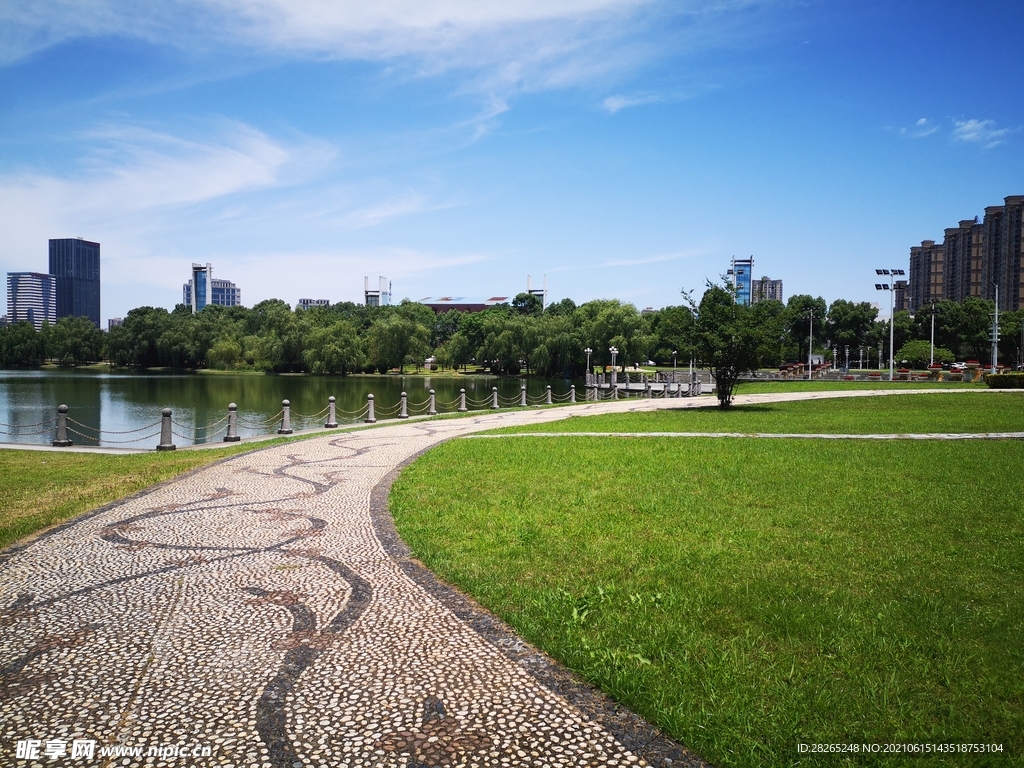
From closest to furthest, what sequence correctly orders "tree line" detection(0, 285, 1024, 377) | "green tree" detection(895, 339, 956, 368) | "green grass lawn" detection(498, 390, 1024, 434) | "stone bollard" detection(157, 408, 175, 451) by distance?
"stone bollard" detection(157, 408, 175, 451) → "green grass lawn" detection(498, 390, 1024, 434) → "green tree" detection(895, 339, 956, 368) → "tree line" detection(0, 285, 1024, 377)

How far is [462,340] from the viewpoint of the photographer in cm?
9050

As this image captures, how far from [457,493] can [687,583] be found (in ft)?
14.3

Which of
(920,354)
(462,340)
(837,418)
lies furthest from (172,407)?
(920,354)

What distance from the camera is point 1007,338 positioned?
8131 centimetres

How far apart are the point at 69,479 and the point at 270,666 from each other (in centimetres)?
900

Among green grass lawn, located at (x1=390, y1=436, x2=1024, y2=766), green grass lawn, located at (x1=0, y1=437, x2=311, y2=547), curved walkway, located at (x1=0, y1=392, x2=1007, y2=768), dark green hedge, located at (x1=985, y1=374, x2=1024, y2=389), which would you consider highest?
dark green hedge, located at (x1=985, y1=374, x2=1024, y2=389)

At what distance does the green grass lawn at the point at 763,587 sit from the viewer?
3.62 metres

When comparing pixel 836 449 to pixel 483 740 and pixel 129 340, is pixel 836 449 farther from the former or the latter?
pixel 129 340

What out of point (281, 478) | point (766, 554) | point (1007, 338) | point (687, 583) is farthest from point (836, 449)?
point (1007, 338)

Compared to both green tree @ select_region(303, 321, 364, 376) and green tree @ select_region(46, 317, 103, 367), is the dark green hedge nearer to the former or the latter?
green tree @ select_region(303, 321, 364, 376)

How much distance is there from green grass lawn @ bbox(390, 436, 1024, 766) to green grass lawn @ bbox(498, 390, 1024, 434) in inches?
276

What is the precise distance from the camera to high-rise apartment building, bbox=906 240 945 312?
442 ft

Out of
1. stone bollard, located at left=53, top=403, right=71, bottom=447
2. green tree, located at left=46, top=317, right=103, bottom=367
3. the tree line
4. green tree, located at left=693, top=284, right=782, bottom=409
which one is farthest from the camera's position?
green tree, located at left=46, top=317, right=103, bottom=367

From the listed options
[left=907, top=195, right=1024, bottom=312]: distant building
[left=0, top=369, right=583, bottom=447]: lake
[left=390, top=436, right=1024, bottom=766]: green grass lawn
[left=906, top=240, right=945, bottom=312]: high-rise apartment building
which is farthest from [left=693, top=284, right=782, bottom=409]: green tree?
[left=906, top=240, right=945, bottom=312]: high-rise apartment building
